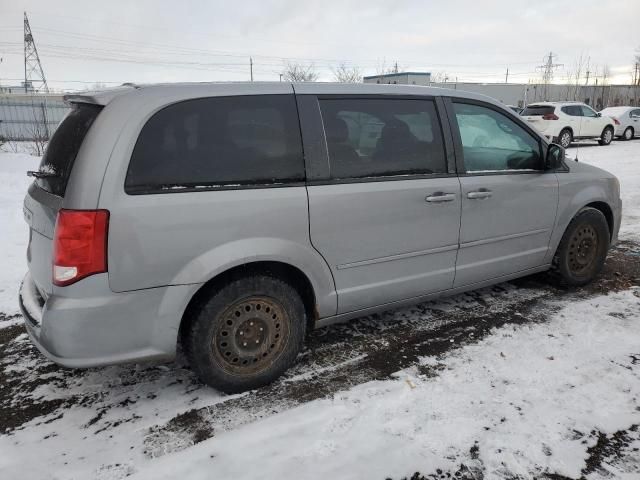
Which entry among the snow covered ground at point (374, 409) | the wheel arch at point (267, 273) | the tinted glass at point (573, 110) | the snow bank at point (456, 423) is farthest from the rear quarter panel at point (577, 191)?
the tinted glass at point (573, 110)

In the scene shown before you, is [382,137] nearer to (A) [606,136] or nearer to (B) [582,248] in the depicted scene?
(B) [582,248]

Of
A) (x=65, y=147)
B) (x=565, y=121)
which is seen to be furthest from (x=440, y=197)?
(x=565, y=121)

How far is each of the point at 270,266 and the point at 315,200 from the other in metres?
0.48

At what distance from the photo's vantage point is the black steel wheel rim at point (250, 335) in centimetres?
281

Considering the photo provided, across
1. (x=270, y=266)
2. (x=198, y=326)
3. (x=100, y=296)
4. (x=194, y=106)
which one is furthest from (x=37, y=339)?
(x=194, y=106)

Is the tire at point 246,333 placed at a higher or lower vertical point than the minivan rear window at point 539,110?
lower

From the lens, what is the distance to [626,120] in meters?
21.2

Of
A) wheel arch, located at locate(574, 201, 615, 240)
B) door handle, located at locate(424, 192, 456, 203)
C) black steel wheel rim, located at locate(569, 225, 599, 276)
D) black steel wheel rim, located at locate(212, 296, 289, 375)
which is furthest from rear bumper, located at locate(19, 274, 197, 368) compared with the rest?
wheel arch, located at locate(574, 201, 615, 240)

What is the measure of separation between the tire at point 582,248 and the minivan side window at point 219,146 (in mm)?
2762

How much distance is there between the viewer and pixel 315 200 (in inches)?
114

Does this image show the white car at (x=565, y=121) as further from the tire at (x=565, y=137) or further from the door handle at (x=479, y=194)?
the door handle at (x=479, y=194)

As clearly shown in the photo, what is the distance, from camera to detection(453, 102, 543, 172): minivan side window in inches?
144

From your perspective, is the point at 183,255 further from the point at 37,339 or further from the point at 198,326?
the point at 37,339

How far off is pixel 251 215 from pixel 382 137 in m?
1.11
